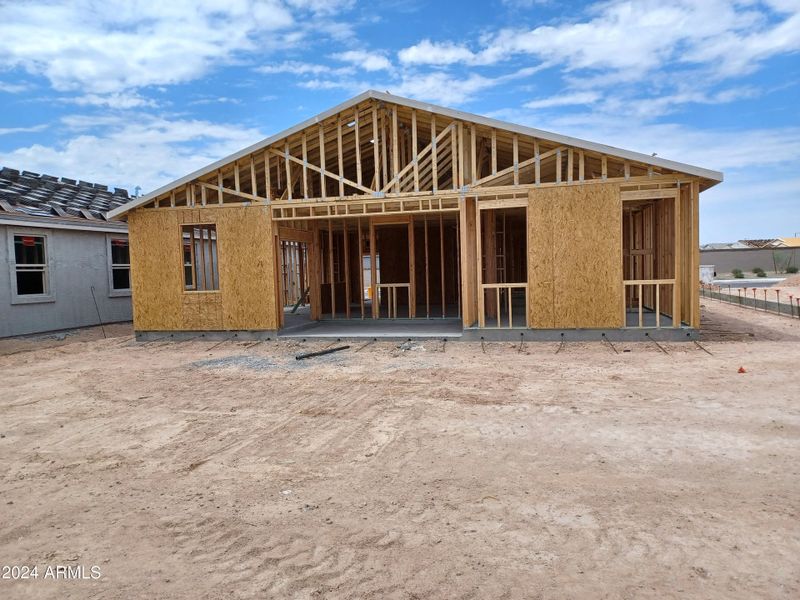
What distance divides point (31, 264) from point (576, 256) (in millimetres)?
13683

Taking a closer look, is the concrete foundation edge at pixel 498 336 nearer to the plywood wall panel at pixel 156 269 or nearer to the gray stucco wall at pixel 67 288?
the plywood wall panel at pixel 156 269

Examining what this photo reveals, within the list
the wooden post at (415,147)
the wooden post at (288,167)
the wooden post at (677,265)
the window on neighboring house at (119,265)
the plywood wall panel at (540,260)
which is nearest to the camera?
the wooden post at (677,265)

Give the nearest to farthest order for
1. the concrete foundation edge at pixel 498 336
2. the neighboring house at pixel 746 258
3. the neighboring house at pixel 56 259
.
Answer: the concrete foundation edge at pixel 498 336 → the neighboring house at pixel 56 259 → the neighboring house at pixel 746 258

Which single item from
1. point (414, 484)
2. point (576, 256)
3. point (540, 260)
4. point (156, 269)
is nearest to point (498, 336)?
point (540, 260)

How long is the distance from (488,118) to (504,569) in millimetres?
9806

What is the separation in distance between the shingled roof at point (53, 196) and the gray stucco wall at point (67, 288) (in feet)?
1.66

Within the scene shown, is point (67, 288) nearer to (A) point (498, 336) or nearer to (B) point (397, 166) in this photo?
(B) point (397, 166)

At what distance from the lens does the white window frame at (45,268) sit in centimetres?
1421

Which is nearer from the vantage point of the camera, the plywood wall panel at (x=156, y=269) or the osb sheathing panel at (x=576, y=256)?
the osb sheathing panel at (x=576, y=256)

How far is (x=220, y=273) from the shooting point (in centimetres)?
1332

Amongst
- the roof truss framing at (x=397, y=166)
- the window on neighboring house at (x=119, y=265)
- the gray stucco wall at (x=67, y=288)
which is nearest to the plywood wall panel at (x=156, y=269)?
the roof truss framing at (x=397, y=166)

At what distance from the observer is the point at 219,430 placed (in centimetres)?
614

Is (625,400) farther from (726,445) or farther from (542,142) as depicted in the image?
(542,142)

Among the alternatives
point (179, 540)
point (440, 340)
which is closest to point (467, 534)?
point (179, 540)
